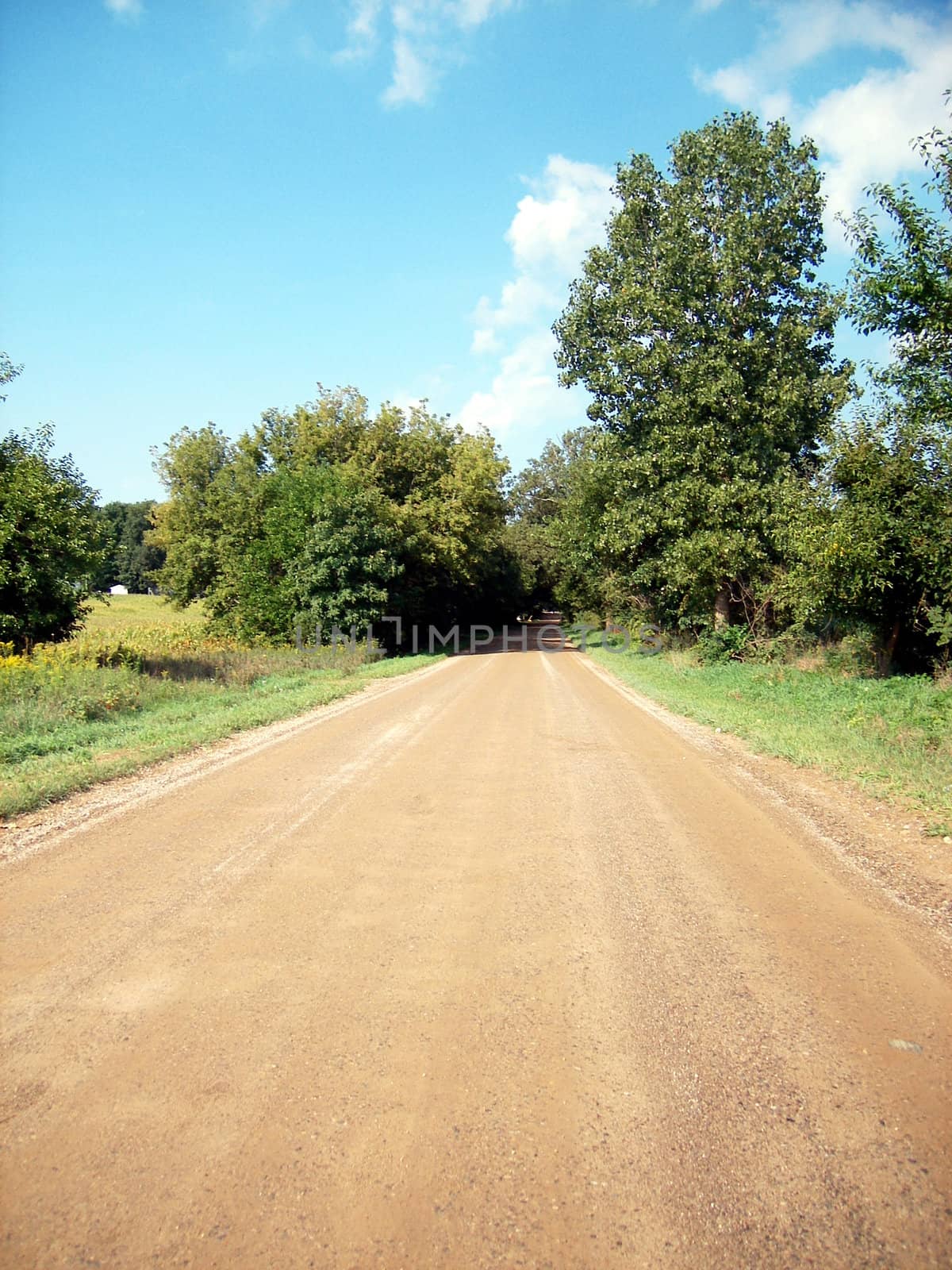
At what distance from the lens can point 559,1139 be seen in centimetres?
281

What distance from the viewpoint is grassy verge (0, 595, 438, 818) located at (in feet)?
28.9

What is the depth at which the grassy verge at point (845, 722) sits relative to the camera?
839 centimetres

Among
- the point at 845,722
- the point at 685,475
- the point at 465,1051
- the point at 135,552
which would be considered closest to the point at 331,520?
the point at 685,475

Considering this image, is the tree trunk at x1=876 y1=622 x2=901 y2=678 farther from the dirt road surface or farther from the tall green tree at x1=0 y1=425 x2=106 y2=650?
the tall green tree at x1=0 y1=425 x2=106 y2=650

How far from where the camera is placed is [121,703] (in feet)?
43.7

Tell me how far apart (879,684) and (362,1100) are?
1420 cm

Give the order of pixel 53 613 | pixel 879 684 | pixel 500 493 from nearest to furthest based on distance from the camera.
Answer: pixel 879 684
pixel 53 613
pixel 500 493

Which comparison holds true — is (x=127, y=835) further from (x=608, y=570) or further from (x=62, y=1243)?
(x=608, y=570)

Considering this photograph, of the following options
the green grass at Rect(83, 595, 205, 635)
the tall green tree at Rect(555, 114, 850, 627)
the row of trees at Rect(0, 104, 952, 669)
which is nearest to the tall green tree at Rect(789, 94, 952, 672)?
the row of trees at Rect(0, 104, 952, 669)

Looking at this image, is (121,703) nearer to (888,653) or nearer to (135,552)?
(888,653)

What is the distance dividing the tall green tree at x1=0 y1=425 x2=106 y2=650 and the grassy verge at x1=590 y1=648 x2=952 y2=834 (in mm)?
13763

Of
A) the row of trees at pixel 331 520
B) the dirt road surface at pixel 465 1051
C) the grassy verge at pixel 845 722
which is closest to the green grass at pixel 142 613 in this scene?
the row of trees at pixel 331 520

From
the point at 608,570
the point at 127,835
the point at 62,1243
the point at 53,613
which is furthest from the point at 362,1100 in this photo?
the point at 608,570

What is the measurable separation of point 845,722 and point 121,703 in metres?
11.9
